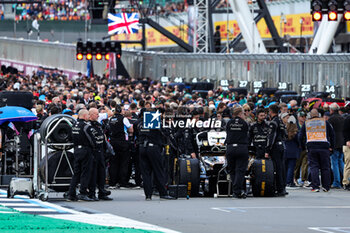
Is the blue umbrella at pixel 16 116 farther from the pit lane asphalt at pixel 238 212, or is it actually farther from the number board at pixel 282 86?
the number board at pixel 282 86

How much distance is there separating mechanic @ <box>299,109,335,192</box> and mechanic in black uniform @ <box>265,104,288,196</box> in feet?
4.79

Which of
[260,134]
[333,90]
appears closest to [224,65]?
[333,90]

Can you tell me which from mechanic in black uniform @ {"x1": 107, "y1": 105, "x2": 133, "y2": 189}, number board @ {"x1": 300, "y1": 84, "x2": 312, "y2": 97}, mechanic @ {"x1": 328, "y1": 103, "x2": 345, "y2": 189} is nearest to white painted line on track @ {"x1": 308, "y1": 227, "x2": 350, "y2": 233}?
mechanic @ {"x1": 328, "y1": 103, "x2": 345, "y2": 189}

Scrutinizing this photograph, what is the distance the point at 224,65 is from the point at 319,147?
122 ft

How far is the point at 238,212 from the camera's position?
16016 millimetres

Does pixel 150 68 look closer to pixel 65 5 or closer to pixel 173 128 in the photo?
pixel 65 5

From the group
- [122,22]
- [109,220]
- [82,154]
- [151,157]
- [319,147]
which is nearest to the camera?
[109,220]

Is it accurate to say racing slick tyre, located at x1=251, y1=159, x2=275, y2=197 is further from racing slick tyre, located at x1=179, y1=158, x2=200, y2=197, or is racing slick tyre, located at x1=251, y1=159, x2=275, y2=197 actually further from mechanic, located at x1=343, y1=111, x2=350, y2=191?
mechanic, located at x1=343, y1=111, x2=350, y2=191

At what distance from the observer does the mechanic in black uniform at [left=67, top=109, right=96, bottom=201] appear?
18.3 m

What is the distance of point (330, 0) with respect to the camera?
2902 cm

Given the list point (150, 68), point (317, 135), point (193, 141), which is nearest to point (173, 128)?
point (193, 141)

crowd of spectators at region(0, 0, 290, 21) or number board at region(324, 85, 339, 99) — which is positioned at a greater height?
crowd of spectators at region(0, 0, 290, 21)

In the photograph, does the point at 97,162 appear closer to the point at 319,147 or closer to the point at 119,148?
the point at 119,148

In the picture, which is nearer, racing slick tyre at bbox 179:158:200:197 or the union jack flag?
racing slick tyre at bbox 179:158:200:197
